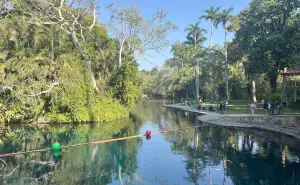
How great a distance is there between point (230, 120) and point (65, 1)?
21419mm

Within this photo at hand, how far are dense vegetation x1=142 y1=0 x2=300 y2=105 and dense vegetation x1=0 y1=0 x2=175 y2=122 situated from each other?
41.9 feet

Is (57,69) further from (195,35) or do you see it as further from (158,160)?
(195,35)

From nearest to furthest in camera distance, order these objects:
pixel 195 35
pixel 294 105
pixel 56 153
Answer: pixel 56 153
pixel 294 105
pixel 195 35

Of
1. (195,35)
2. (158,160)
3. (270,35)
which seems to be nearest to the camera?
(158,160)

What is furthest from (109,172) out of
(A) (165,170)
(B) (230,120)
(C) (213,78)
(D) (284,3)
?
(C) (213,78)

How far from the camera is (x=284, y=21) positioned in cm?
3403

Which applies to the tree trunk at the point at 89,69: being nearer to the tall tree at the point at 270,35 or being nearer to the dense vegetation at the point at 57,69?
the dense vegetation at the point at 57,69

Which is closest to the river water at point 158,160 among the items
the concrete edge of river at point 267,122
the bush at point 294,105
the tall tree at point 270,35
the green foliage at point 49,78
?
the concrete edge of river at point 267,122

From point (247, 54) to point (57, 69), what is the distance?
86.5 feet

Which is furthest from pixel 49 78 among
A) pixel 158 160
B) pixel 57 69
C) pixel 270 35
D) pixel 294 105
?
pixel 270 35

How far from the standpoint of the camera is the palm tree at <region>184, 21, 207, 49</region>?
55000 millimetres

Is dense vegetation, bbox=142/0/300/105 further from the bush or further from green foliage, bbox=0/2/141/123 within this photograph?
green foliage, bbox=0/2/141/123

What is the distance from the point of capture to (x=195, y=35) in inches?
2194

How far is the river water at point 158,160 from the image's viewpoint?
38.2 feet
